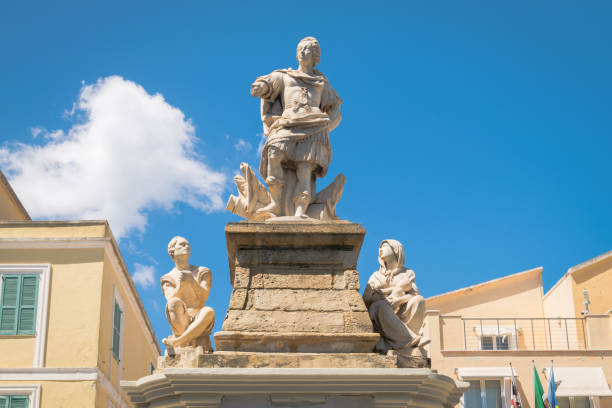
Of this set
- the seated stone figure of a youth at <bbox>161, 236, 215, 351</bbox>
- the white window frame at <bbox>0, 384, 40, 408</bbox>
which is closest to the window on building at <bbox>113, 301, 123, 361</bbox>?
the white window frame at <bbox>0, 384, 40, 408</bbox>

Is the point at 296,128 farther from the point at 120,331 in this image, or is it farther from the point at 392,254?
the point at 120,331

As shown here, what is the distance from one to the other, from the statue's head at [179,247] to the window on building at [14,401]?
10393 millimetres

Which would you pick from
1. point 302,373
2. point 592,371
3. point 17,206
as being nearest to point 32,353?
point 17,206

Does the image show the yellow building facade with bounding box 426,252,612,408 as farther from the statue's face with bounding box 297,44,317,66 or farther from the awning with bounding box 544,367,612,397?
the statue's face with bounding box 297,44,317,66

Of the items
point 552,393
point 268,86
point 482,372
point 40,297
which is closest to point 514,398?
point 552,393

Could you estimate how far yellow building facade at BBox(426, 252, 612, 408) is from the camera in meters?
27.6

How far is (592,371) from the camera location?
91.8 ft

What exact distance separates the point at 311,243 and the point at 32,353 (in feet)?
38.3

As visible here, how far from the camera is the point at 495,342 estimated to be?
1173 inches

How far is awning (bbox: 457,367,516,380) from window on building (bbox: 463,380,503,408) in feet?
0.75

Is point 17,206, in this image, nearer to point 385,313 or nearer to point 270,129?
point 270,129

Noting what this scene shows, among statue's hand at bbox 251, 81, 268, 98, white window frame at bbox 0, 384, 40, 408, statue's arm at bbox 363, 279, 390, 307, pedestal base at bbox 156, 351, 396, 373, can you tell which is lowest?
pedestal base at bbox 156, 351, 396, 373

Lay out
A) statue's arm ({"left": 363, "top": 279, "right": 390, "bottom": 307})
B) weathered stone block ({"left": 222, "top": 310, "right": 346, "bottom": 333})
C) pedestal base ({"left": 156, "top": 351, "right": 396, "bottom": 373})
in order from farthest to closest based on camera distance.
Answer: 1. statue's arm ({"left": 363, "top": 279, "right": 390, "bottom": 307})
2. weathered stone block ({"left": 222, "top": 310, "right": 346, "bottom": 333})
3. pedestal base ({"left": 156, "top": 351, "right": 396, "bottom": 373})

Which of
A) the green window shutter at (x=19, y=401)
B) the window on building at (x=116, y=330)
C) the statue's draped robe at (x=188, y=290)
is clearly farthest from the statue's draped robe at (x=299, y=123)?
the window on building at (x=116, y=330)
